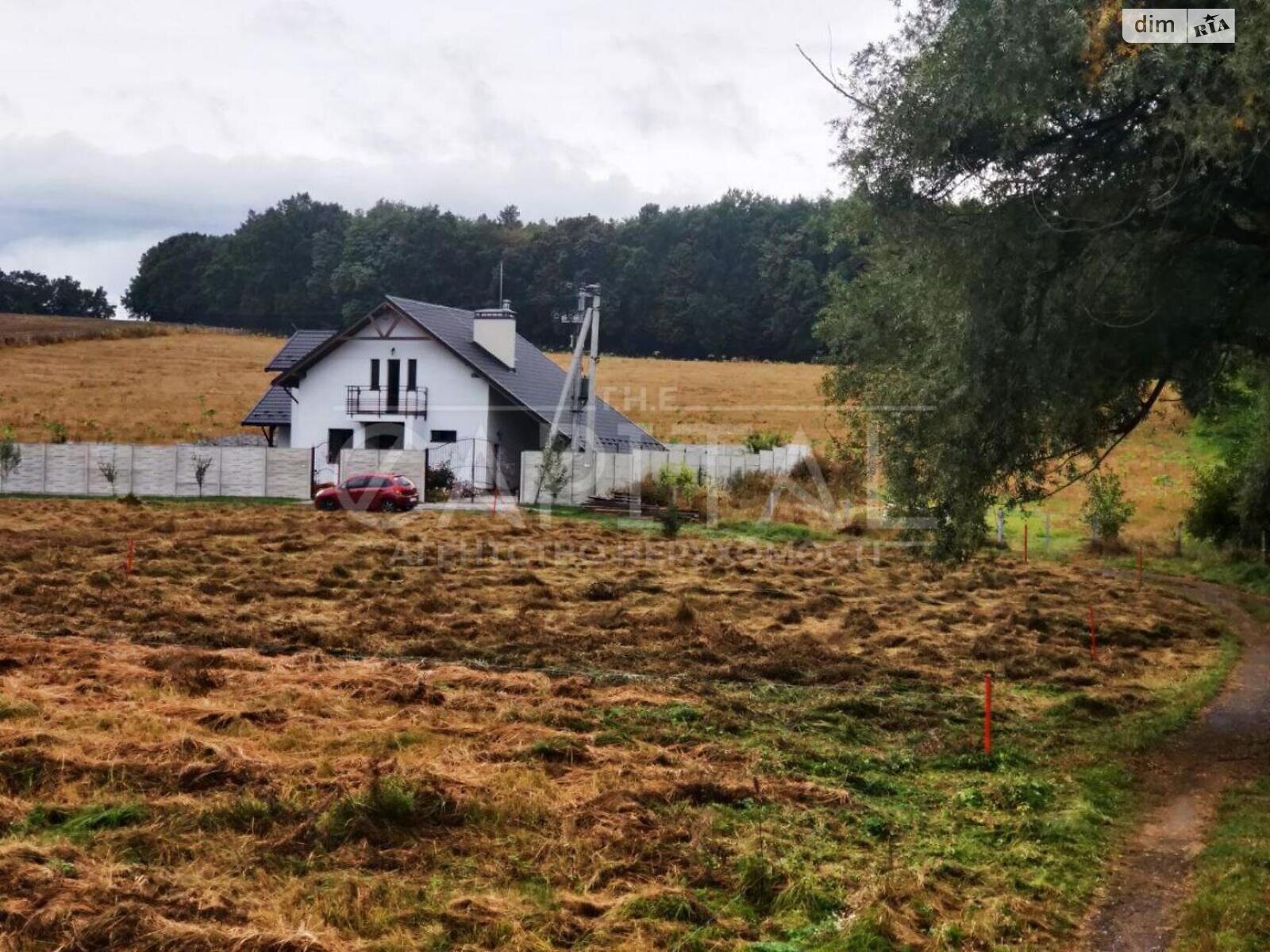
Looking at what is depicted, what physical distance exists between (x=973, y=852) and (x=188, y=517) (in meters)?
25.9

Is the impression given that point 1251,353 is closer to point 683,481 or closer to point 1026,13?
point 1026,13

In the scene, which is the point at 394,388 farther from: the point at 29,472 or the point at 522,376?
the point at 29,472

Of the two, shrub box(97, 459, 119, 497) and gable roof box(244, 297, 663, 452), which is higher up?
gable roof box(244, 297, 663, 452)

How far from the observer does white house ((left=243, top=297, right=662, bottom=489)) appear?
3966 cm

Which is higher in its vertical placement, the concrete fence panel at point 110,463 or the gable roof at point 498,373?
the gable roof at point 498,373

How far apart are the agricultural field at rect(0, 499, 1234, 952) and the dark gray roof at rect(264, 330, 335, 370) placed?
2332 centimetres

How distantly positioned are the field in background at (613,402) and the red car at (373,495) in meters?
13.0

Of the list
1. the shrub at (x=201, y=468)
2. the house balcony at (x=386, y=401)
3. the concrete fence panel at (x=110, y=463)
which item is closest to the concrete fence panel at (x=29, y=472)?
the concrete fence panel at (x=110, y=463)

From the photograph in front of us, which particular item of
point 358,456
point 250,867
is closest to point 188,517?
point 358,456

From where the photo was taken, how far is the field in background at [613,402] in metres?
36.5

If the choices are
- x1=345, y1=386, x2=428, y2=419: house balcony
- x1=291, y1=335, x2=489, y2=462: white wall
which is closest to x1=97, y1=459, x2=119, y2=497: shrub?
x1=291, y1=335, x2=489, y2=462: white wall

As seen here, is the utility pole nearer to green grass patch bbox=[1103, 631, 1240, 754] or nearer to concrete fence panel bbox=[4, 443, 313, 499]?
concrete fence panel bbox=[4, 443, 313, 499]

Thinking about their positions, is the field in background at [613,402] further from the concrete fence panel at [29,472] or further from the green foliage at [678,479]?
the concrete fence panel at [29,472]

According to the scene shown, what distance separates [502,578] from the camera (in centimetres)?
2144
